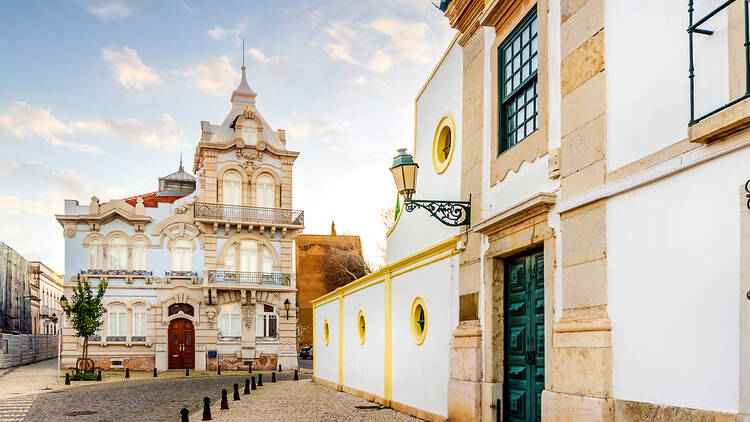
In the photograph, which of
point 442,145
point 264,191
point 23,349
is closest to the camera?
point 442,145

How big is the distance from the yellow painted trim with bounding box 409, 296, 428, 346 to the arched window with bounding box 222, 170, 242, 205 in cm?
2243

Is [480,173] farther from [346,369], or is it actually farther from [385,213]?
[385,213]

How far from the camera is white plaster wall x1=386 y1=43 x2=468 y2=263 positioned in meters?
10.8

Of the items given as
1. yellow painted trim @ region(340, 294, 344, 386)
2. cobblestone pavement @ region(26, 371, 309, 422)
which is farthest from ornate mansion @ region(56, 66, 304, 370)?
yellow painted trim @ region(340, 294, 344, 386)

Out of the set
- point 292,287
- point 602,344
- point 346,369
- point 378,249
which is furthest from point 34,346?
point 602,344

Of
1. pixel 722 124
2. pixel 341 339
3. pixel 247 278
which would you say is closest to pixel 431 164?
Answer: pixel 722 124

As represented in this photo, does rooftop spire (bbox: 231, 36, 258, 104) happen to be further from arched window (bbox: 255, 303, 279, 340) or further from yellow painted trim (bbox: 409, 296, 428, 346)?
yellow painted trim (bbox: 409, 296, 428, 346)

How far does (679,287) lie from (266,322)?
2981 cm

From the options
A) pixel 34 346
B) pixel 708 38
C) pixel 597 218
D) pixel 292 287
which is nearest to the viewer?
pixel 708 38

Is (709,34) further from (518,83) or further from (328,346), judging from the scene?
(328,346)

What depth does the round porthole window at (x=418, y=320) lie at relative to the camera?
11.9 metres

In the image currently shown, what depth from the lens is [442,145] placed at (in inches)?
467

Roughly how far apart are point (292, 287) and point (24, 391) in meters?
14.8

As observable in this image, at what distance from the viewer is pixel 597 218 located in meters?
6.45
